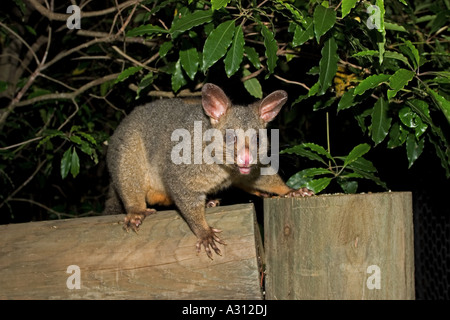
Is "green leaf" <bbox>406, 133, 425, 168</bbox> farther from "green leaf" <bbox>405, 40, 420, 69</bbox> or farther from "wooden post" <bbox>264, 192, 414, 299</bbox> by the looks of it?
"wooden post" <bbox>264, 192, 414, 299</bbox>

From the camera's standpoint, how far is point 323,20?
2432 millimetres

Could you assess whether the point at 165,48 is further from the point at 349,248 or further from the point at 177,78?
the point at 349,248

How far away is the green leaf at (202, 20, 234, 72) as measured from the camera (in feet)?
8.61

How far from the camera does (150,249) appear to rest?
241cm

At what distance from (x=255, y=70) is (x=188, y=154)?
1.11m

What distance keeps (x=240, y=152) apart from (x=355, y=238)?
118cm

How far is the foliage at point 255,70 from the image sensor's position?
8.64 ft

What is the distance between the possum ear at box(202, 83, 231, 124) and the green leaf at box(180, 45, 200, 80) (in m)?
0.16

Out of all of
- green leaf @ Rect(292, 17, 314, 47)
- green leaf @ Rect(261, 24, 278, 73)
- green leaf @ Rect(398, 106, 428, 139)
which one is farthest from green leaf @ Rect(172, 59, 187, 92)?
green leaf @ Rect(398, 106, 428, 139)

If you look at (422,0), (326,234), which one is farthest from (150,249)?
(422,0)

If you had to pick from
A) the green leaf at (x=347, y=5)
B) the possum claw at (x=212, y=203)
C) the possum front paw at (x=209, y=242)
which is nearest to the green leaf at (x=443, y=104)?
the green leaf at (x=347, y=5)

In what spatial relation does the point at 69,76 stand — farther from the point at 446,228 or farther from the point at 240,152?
the point at 446,228

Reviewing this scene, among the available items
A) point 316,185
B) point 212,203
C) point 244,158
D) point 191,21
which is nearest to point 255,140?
point 244,158

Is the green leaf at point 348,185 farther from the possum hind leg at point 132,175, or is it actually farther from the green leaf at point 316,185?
the possum hind leg at point 132,175
